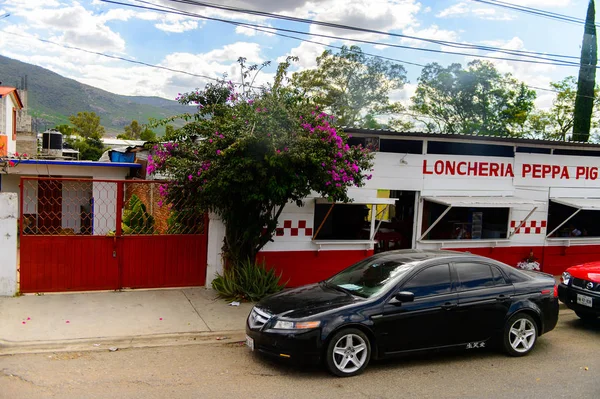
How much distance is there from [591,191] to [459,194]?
399cm

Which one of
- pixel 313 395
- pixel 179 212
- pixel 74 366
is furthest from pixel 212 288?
pixel 313 395

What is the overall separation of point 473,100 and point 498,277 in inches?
1326

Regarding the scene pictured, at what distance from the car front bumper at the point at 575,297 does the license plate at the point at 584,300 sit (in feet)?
0.11

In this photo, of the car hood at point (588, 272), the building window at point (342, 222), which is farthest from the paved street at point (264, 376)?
the building window at point (342, 222)

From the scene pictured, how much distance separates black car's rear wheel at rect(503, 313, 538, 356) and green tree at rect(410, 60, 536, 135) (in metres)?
31.6

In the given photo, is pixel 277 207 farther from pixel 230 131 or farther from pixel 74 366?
pixel 74 366

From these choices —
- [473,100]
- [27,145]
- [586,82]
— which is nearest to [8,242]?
[27,145]

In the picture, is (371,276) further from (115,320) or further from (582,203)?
(582,203)

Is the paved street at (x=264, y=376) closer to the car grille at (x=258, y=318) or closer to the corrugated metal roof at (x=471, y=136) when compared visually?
the car grille at (x=258, y=318)

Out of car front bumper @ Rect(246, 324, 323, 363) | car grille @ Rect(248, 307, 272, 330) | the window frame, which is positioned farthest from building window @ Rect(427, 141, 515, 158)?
car front bumper @ Rect(246, 324, 323, 363)

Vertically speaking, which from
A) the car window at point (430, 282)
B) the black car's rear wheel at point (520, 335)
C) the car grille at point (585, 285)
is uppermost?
the car window at point (430, 282)

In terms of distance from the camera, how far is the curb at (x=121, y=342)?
21.4 feet

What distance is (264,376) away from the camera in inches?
230

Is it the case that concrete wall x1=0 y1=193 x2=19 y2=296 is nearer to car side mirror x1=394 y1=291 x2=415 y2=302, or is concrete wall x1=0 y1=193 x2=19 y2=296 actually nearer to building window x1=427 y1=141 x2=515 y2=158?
car side mirror x1=394 y1=291 x2=415 y2=302
